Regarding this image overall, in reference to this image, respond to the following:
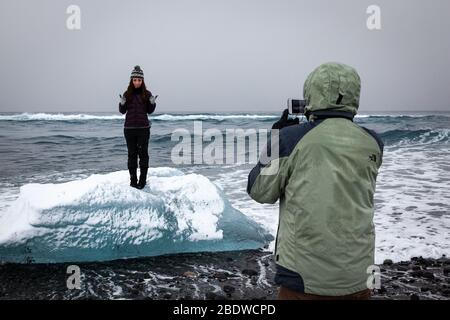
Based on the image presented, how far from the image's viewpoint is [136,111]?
6.14 metres

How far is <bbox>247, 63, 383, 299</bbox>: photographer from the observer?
1.86m

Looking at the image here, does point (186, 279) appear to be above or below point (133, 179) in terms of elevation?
below

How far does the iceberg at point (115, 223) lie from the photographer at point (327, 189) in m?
4.15

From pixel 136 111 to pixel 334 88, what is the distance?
4.73 m

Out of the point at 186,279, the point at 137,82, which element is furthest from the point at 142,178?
the point at 186,279

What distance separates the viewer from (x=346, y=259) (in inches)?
75.0

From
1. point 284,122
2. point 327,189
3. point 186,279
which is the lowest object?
point 186,279

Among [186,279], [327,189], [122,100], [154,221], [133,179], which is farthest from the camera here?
[133,179]

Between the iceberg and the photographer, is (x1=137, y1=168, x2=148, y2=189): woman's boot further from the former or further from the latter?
the photographer

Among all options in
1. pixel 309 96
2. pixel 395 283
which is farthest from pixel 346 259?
pixel 395 283

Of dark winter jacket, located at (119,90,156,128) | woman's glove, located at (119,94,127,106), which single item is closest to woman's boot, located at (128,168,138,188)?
dark winter jacket, located at (119,90,156,128)

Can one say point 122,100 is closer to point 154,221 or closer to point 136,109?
point 136,109
